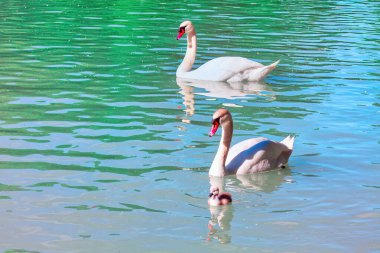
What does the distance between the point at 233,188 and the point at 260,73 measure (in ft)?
28.7

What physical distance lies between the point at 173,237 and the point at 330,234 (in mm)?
1716

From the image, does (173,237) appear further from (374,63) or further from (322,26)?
(322,26)

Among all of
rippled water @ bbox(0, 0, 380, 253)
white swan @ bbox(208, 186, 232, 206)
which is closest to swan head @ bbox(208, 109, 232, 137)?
rippled water @ bbox(0, 0, 380, 253)

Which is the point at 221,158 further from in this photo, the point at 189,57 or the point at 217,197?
the point at 189,57

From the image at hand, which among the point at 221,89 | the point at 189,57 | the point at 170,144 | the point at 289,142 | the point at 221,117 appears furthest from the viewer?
the point at 189,57

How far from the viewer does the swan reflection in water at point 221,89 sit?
19458 mm

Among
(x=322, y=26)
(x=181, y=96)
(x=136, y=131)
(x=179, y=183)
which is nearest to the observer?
(x=179, y=183)

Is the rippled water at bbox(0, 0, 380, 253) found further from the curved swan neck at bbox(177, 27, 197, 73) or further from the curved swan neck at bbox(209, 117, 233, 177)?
the curved swan neck at bbox(177, 27, 197, 73)

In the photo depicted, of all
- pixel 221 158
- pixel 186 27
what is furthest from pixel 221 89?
pixel 221 158

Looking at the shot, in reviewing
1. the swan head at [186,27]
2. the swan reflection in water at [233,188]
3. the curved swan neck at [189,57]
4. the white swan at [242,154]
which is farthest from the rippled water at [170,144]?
the swan head at [186,27]

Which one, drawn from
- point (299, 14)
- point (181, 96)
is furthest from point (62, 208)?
point (299, 14)

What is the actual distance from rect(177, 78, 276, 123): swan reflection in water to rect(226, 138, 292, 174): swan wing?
192 inches

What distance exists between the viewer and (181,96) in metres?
19.3

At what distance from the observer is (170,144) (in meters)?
14.7
